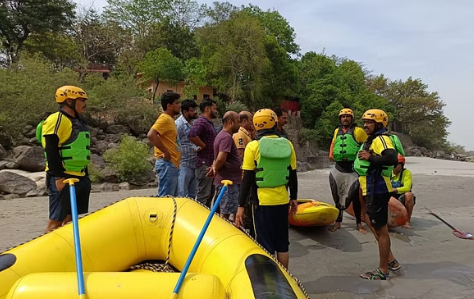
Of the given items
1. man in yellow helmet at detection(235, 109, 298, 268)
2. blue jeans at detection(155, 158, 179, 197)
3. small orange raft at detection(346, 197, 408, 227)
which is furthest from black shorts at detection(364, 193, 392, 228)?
blue jeans at detection(155, 158, 179, 197)

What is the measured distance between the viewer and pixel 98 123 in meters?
18.0

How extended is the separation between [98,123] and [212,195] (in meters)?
14.5

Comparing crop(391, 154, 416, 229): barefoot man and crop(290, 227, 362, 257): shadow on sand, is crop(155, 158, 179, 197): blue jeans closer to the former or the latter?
crop(290, 227, 362, 257): shadow on sand

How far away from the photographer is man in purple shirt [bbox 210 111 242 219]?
4102 millimetres

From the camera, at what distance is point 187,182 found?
4742mm

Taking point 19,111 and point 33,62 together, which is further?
point 33,62

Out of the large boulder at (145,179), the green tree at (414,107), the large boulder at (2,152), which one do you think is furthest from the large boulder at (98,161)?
the green tree at (414,107)

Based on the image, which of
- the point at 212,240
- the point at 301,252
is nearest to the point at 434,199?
the point at 301,252

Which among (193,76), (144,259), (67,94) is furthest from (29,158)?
(193,76)

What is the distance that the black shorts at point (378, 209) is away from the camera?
369 cm

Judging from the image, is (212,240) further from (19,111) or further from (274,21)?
(274,21)

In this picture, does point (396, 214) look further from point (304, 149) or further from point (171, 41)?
point (171, 41)

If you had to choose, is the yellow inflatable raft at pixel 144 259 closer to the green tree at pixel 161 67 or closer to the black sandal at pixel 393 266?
the black sandal at pixel 393 266

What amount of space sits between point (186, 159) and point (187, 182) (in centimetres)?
28
